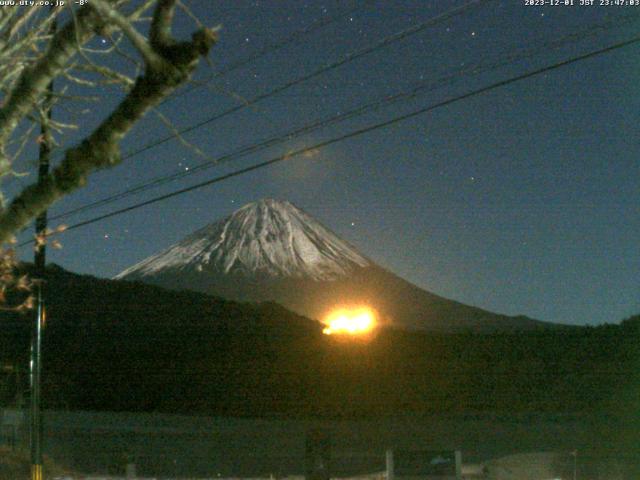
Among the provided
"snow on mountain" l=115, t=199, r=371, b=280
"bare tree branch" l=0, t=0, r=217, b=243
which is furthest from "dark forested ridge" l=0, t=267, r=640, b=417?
"snow on mountain" l=115, t=199, r=371, b=280

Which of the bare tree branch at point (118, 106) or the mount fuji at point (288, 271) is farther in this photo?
the mount fuji at point (288, 271)

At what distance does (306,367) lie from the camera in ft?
190

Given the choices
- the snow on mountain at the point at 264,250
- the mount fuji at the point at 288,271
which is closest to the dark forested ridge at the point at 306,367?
the mount fuji at the point at 288,271

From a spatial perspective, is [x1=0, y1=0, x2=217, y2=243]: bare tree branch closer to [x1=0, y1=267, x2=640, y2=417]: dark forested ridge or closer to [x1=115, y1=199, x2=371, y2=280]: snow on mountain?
[x1=0, y1=267, x2=640, y2=417]: dark forested ridge

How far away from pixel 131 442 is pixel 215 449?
12.7 ft

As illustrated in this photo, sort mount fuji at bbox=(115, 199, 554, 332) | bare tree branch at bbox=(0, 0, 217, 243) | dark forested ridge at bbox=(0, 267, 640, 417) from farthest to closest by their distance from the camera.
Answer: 1. mount fuji at bbox=(115, 199, 554, 332)
2. dark forested ridge at bbox=(0, 267, 640, 417)
3. bare tree branch at bbox=(0, 0, 217, 243)

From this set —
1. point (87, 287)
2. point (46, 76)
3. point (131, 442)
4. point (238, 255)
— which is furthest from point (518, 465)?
point (238, 255)

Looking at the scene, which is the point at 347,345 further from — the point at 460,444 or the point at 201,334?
the point at 460,444

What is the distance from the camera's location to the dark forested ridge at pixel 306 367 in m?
46.9

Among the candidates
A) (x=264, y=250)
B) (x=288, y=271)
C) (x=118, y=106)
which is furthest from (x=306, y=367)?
(x=264, y=250)

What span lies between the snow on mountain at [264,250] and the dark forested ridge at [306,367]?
7816 cm

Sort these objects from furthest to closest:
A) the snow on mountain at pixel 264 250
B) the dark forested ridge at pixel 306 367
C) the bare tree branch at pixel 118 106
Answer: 1. the snow on mountain at pixel 264 250
2. the dark forested ridge at pixel 306 367
3. the bare tree branch at pixel 118 106

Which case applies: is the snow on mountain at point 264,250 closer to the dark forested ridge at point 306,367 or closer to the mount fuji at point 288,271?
the mount fuji at point 288,271

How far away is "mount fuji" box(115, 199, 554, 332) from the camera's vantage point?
132 m
